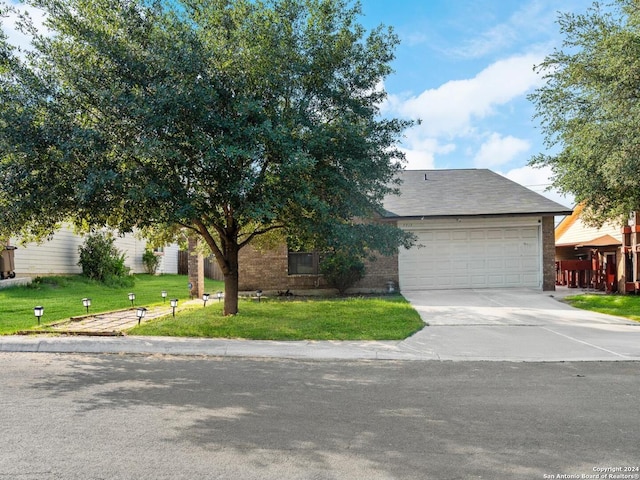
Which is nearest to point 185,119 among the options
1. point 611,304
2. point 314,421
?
point 314,421

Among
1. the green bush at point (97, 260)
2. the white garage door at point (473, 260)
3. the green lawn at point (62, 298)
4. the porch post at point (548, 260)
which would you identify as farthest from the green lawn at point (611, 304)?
the green bush at point (97, 260)

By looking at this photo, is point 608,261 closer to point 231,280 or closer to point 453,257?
point 453,257

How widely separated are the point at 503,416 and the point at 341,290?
11518 millimetres

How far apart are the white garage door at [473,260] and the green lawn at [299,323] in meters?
4.22

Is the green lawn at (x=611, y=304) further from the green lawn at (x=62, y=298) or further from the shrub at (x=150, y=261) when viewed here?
the shrub at (x=150, y=261)

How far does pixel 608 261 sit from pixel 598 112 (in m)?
7.17

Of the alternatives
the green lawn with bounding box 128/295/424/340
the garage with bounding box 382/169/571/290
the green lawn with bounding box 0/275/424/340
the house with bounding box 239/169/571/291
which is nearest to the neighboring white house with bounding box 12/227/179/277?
the green lawn with bounding box 0/275/424/340

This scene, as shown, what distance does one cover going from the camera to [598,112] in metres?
13.0

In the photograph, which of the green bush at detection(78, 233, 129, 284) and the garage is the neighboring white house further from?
the garage

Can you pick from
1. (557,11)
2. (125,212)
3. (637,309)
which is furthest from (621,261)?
(125,212)

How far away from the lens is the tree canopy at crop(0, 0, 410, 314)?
26.8 feet

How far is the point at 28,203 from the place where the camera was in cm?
827

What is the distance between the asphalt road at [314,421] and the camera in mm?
3666

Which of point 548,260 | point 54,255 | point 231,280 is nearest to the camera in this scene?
point 231,280
